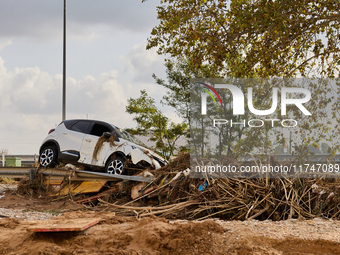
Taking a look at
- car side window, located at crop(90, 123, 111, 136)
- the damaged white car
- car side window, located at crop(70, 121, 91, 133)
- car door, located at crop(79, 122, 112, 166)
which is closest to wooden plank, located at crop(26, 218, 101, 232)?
the damaged white car

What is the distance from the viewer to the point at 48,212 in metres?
11.8

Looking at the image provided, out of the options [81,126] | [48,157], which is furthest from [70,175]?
[81,126]

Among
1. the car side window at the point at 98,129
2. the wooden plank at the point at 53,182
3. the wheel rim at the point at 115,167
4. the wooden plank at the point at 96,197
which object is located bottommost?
the wooden plank at the point at 96,197

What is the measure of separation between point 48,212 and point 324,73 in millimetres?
9609

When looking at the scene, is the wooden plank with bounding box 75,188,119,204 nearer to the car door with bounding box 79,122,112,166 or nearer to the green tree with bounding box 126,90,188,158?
the car door with bounding box 79,122,112,166

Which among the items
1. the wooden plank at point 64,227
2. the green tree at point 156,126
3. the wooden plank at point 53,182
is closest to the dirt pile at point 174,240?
the wooden plank at point 64,227

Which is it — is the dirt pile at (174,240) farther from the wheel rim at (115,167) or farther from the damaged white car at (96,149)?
the damaged white car at (96,149)

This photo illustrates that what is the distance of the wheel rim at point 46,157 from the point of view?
625 inches

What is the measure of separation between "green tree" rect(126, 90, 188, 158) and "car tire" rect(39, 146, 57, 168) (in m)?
9.23

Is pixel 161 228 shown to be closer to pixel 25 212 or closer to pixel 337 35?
pixel 25 212

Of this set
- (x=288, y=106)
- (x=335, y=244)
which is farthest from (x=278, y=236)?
(x=288, y=106)

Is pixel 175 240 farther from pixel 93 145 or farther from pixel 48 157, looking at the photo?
pixel 48 157

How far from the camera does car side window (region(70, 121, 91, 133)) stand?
51.7 feet

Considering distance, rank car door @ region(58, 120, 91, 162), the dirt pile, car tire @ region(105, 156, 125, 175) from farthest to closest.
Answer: car door @ region(58, 120, 91, 162), car tire @ region(105, 156, 125, 175), the dirt pile
